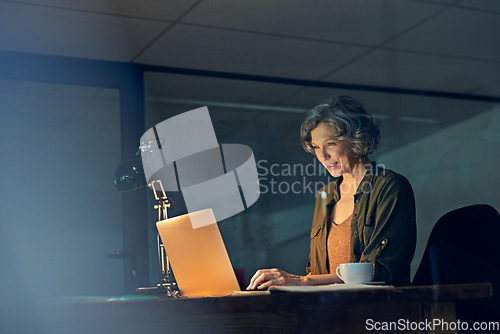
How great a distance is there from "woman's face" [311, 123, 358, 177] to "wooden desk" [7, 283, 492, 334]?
100cm

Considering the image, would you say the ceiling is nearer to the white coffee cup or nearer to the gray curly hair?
the gray curly hair

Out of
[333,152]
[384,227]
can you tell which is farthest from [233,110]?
[384,227]

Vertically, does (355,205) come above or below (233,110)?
below

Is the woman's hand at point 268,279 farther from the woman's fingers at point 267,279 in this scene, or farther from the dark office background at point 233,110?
the dark office background at point 233,110

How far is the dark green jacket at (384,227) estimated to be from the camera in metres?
1.72

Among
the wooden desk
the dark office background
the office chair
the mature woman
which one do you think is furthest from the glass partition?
the wooden desk

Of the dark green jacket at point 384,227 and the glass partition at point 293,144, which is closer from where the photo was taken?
the dark green jacket at point 384,227

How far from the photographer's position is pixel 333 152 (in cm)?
219

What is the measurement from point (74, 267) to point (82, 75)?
128cm

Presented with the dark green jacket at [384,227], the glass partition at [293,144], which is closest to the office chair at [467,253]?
the dark green jacket at [384,227]

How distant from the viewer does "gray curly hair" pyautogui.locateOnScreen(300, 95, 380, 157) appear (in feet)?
7.06

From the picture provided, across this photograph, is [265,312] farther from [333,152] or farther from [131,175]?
[333,152]

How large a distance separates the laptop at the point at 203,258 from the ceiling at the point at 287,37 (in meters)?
1.58

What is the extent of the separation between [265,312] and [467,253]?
1016 millimetres
